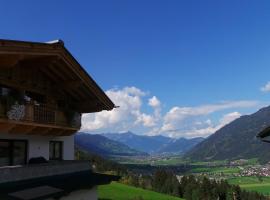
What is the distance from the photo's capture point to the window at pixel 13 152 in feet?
54.2

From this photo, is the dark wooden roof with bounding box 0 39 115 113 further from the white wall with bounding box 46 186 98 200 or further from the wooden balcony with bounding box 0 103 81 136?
the white wall with bounding box 46 186 98 200

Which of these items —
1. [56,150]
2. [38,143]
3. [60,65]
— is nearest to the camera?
[60,65]

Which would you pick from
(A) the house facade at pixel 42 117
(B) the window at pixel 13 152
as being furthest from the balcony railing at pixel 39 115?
(B) the window at pixel 13 152

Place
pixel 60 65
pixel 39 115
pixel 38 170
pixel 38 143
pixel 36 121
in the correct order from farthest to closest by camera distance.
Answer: pixel 38 143 → pixel 60 65 → pixel 39 115 → pixel 36 121 → pixel 38 170

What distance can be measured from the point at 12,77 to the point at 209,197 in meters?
72.1

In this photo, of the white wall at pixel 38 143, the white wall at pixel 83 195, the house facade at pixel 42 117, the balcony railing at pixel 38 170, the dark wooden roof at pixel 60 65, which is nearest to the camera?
the balcony railing at pixel 38 170

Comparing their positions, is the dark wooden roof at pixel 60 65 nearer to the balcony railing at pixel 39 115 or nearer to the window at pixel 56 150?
the balcony railing at pixel 39 115

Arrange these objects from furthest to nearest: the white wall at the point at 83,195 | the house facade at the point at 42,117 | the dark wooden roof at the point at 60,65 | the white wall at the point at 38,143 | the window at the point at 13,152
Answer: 1. the white wall at the point at 38,143
2. the white wall at the point at 83,195
3. the window at the point at 13,152
4. the dark wooden roof at the point at 60,65
5. the house facade at the point at 42,117

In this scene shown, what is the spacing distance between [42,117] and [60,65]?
248 centimetres

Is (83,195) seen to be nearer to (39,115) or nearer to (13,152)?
(13,152)

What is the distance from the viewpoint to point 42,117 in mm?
18047

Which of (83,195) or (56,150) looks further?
(56,150)

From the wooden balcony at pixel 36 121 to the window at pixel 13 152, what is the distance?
0.60 meters

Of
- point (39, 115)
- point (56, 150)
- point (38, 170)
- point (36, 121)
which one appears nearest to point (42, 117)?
point (39, 115)
